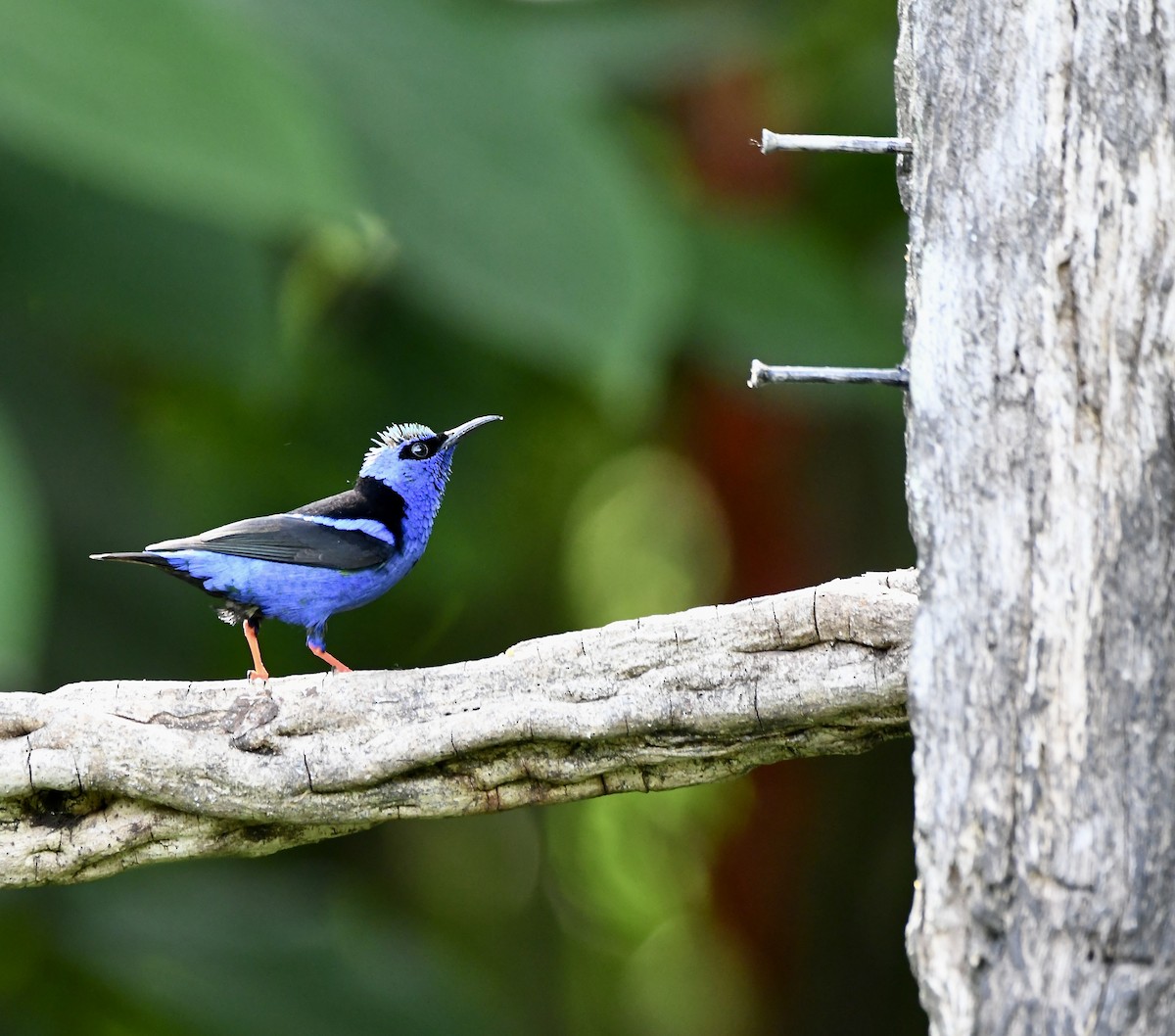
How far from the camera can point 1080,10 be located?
2115mm

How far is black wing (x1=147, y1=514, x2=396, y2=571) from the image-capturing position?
128 inches

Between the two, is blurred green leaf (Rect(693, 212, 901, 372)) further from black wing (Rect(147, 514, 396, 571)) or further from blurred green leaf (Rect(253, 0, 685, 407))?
black wing (Rect(147, 514, 396, 571))

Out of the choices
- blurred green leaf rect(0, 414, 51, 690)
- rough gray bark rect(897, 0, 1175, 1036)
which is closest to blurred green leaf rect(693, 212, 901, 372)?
blurred green leaf rect(0, 414, 51, 690)

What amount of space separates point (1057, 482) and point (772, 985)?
225 inches

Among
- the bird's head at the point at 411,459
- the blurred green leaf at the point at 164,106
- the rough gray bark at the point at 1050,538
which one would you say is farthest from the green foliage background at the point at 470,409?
the rough gray bark at the point at 1050,538

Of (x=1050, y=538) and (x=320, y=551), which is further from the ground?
(x=1050, y=538)

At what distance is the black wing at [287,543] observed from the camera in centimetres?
325

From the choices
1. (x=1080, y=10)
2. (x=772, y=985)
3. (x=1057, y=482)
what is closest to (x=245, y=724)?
(x=1057, y=482)

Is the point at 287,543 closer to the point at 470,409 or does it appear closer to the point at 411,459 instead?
the point at 411,459

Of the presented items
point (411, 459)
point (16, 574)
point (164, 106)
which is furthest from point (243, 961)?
point (164, 106)

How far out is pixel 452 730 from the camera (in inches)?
113

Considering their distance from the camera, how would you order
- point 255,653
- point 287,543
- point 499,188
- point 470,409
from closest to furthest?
point 287,543
point 255,653
point 499,188
point 470,409

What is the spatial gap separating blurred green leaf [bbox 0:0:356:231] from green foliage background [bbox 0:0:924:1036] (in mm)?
10

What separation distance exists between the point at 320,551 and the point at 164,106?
1215 mm
